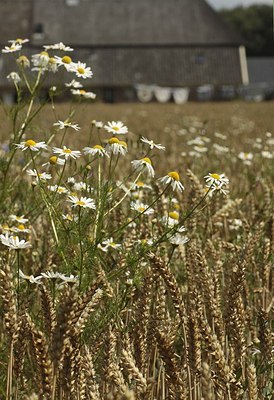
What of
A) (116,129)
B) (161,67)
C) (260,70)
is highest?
(116,129)

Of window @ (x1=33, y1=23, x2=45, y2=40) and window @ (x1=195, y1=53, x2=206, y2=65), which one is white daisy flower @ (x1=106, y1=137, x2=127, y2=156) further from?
window @ (x1=33, y1=23, x2=45, y2=40)

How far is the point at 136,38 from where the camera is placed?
145 ft

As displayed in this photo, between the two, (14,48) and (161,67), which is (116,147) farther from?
(161,67)

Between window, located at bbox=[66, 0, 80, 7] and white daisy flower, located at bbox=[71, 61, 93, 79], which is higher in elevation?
white daisy flower, located at bbox=[71, 61, 93, 79]

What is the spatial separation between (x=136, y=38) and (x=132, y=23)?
4.58 ft

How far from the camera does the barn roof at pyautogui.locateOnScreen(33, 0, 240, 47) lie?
44.3 m

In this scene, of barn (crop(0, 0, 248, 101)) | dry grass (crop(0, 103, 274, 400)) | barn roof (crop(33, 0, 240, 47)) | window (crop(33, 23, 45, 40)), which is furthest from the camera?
window (crop(33, 23, 45, 40))

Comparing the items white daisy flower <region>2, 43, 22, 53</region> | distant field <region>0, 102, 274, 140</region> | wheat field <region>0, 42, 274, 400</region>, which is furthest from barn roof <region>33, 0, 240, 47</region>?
wheat field <region>0, 42, 274, 400</region>

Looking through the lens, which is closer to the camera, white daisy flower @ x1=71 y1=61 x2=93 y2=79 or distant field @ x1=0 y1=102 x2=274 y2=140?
white daisy flower @ x1=71 y1=61 x2=93 y2=79

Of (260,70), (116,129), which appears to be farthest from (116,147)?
(260,70)

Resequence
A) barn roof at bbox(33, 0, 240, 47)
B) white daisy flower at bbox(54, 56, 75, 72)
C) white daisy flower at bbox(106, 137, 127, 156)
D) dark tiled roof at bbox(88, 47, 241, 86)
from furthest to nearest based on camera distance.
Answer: barn roof at bbox(33, 0, 240, 47)
dark tiled roof at bbox(88, 47, 241, 86)
white daisy flower at bbox(54, 56, 75, 72)
white daisy flower at bbox(106, 137, 127, 156)

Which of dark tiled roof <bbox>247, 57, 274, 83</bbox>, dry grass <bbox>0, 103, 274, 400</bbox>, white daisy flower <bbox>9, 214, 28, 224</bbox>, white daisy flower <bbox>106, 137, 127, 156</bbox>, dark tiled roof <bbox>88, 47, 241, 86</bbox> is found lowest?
dark tiled roof <bbox>247, 57, 274, 83</bbox>

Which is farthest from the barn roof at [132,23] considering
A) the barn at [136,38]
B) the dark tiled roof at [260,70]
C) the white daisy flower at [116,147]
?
the white daisy flower at [116,147]

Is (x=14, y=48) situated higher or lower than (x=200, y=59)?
higher
